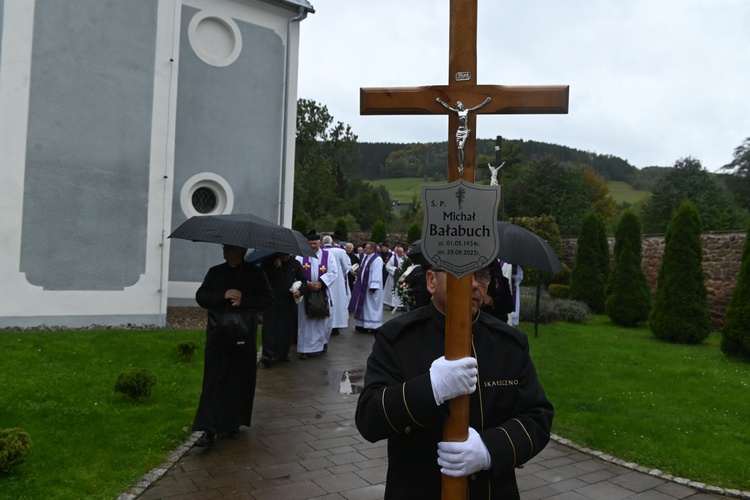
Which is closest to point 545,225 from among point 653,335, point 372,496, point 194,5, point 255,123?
point 653,335

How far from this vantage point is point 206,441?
541 centimetres

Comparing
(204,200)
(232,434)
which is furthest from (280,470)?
(204,200)

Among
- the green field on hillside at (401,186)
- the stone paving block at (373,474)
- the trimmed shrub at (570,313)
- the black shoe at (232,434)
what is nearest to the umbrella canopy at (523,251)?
the stone paving block at (373,474)

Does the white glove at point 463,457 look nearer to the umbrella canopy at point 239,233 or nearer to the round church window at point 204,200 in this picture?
the umbrella canopy at point 239,233

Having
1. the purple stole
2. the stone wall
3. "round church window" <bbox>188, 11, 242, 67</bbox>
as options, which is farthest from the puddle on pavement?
the stone wall

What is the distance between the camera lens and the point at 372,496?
4.46 meters

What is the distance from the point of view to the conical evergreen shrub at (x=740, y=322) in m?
10.4

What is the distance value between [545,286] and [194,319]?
13723 mm

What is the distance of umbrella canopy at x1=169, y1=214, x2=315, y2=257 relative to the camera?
529 centimetres

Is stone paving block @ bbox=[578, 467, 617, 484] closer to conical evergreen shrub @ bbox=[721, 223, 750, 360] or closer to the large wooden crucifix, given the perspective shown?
the large wooden crucifix

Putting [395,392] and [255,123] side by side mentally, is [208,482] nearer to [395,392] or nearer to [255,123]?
[395,392]

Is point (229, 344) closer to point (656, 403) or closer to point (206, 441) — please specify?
point (206, 441)

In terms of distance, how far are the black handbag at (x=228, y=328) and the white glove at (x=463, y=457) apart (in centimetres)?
370

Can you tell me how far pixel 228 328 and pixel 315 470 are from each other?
148 cm
